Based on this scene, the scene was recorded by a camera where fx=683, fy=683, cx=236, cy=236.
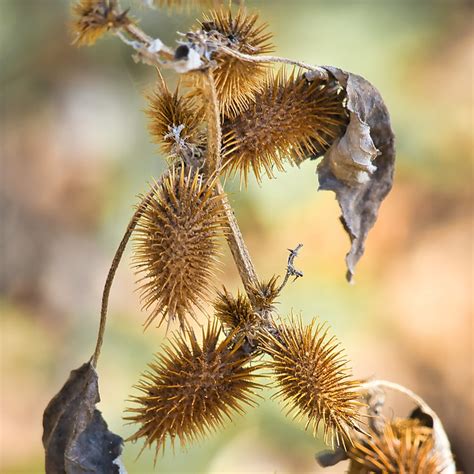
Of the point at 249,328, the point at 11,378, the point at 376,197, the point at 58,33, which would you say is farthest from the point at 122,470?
the point at 58,33

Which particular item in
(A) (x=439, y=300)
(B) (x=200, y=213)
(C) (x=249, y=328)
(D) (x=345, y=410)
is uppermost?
(A) (x=439, y=300)

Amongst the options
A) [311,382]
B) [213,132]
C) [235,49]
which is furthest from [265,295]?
[235,49]

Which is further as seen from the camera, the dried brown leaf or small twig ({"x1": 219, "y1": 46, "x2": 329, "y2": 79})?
the dried brown leaf

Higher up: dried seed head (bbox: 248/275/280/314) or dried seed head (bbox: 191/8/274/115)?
dried seed head (bbox: 191/8/274/115)

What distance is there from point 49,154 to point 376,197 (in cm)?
255

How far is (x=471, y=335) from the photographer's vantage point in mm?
2873

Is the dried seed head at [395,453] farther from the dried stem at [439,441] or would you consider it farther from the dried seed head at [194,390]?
the dried seed head at [194,390]

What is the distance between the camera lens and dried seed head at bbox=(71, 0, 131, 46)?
903mm

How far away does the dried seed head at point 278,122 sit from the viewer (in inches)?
41.9

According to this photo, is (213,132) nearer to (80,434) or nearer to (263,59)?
(263,59)

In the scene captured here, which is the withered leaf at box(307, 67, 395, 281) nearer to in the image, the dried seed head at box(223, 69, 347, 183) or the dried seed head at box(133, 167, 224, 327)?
the dried seed head at box(223, 69, 347, 183)

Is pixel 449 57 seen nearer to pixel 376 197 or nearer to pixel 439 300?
pixel 439 300

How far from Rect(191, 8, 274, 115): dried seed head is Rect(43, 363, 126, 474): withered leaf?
514 millimetres

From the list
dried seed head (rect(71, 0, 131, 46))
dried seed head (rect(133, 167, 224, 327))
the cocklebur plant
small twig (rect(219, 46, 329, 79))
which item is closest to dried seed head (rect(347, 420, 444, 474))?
the cocklebur plant
